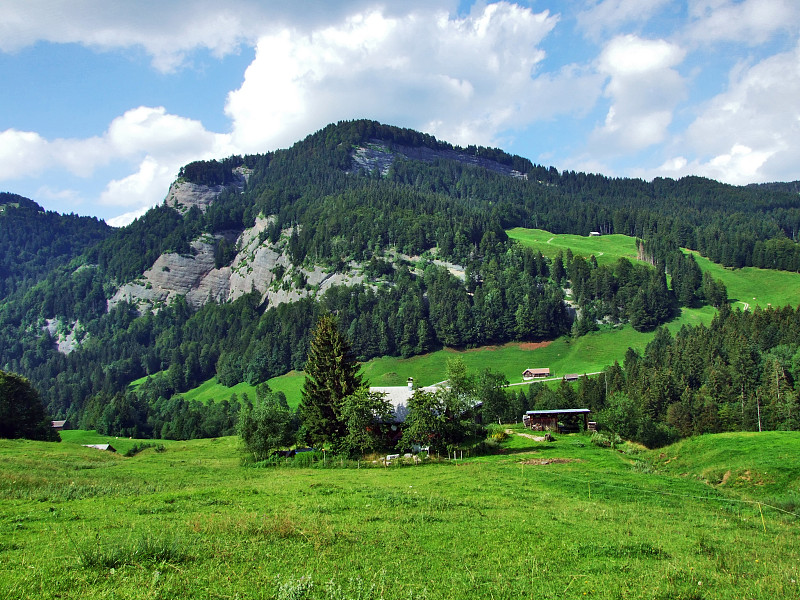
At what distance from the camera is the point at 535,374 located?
13012cm

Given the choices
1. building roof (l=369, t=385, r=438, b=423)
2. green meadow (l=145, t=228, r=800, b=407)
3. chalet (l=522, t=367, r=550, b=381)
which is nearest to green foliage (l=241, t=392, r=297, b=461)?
building roof (l=369, t=385, r=438, b=423)

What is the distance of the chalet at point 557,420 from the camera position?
259ft

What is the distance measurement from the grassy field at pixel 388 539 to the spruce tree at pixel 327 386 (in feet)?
75.5

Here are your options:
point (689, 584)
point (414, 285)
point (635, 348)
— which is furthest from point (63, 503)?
point (414, 285)

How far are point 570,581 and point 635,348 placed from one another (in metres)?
137

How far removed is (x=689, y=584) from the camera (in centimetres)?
1316

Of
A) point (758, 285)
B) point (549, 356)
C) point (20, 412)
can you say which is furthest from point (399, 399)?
point (758, 285)

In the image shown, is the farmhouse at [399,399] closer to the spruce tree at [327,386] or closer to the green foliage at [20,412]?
the spruce tree at [327,386]

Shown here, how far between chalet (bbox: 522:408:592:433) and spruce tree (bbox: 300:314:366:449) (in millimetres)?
35536

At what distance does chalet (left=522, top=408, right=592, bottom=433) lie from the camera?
7894 centimetres

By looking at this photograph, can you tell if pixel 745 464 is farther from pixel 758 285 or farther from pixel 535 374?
pixel 758 285

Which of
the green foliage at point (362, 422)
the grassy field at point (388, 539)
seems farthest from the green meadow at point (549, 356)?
the grassy field at point (388, 539)

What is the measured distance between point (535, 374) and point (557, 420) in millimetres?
48799

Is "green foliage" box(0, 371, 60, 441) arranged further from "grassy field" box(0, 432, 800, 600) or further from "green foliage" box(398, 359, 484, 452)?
"green foliage" box(398, 359, 484, 452)
